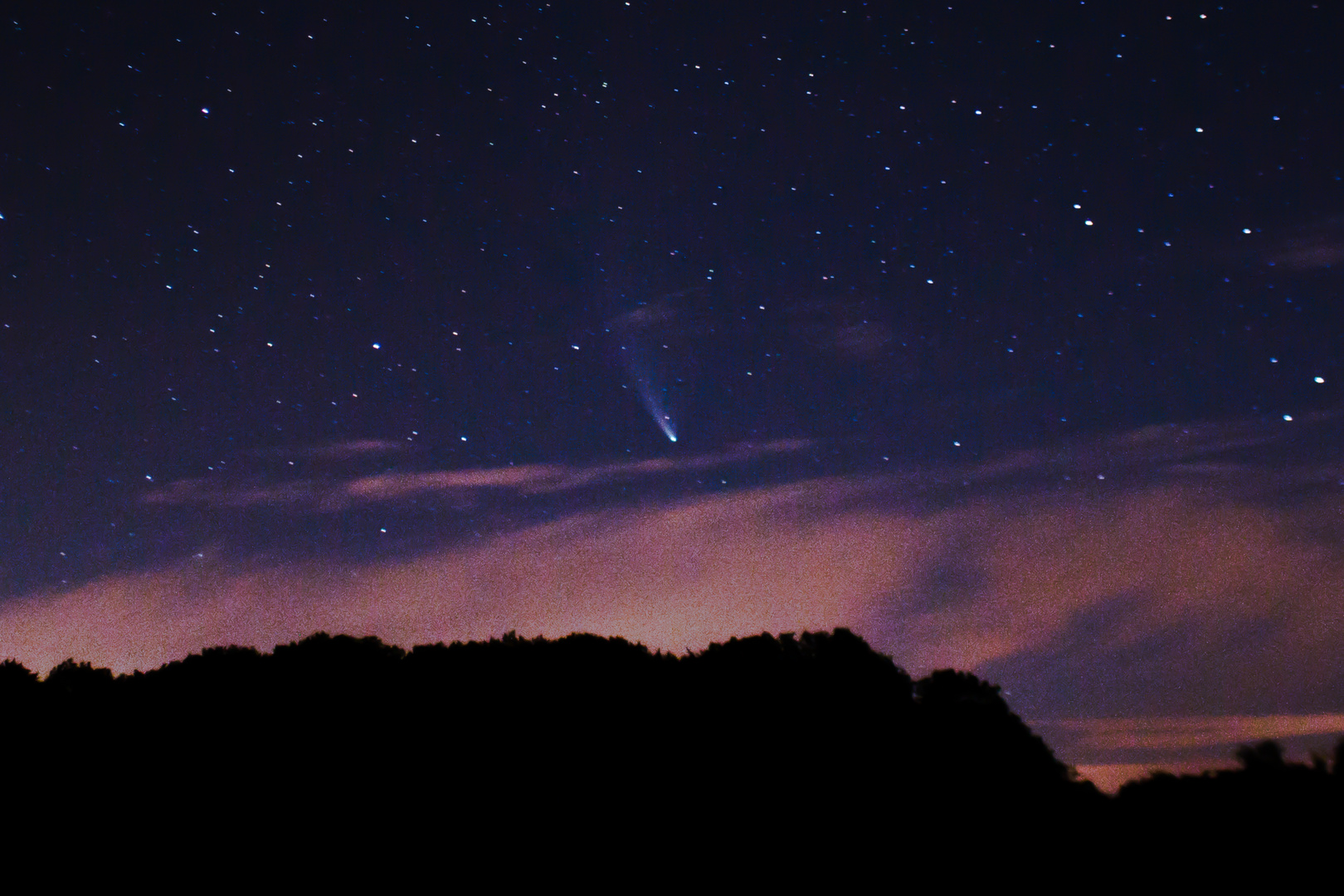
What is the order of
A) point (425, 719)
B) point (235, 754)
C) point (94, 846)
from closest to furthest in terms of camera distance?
point (94, 846)
point (235, 754)
point (425, 719)

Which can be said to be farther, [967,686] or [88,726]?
[967,686]

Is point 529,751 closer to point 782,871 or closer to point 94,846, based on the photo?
point 782,871

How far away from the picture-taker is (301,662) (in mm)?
18312

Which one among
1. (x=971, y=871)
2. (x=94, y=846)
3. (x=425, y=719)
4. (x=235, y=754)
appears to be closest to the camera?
(x=94, y=846)

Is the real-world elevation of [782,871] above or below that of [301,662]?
below

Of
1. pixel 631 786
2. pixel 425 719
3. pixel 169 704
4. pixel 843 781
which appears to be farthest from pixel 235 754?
pixel 843 781

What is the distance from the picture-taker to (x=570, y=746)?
649 inches

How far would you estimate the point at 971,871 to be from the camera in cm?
1434

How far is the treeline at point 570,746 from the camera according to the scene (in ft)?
48.3

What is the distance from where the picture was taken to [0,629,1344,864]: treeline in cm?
1471

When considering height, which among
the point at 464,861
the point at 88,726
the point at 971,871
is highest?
the point at 88,726

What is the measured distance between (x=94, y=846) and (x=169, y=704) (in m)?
3.48

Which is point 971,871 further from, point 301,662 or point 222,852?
point 301,662

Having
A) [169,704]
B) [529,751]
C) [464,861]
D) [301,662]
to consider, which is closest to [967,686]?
[529,751]
